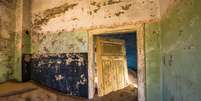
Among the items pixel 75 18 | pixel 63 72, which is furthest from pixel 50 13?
pixel 63 72

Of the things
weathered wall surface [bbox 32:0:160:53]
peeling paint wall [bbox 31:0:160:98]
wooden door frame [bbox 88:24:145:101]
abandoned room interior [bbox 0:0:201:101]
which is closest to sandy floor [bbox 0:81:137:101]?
abandoned room interior [bbox 0:0:201:101]

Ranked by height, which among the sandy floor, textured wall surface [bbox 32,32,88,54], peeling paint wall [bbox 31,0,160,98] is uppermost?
peeling paint wall [bbox 31,0,160,98]

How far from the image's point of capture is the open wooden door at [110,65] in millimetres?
4305

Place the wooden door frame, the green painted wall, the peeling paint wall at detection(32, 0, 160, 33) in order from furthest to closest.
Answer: the peeling paint wall at detection(32, 0, 160, 33) → the wooden door frame → the green painted wall

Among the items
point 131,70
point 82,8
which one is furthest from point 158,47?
point 131,70

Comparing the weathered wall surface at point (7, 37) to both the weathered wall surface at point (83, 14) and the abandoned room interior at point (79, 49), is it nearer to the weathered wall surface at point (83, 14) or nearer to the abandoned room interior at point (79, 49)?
the abandoned room interior at point (79, 49)

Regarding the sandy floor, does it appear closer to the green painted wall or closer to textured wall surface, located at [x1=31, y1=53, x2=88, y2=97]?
textured wall surface, located at [x1=31, y1=53, x2=88, y2=97]

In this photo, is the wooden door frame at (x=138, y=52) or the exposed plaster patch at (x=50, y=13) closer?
the wooden door frame at (x=138, y=52)

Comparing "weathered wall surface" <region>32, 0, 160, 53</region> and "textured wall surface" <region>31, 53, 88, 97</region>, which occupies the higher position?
"weathered wall surface" <region>32, 0, 160, 53</region>

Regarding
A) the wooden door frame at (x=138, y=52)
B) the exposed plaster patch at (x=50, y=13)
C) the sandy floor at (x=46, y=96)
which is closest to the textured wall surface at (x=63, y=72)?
the wooden door frame at (x=138, y=52)

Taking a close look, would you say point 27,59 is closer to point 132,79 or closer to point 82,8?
point 82,8

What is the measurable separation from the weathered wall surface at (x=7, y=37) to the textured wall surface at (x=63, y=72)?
0.61 m

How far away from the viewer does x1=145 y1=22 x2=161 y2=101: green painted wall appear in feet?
10.6

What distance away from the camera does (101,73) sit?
4.34 metres
